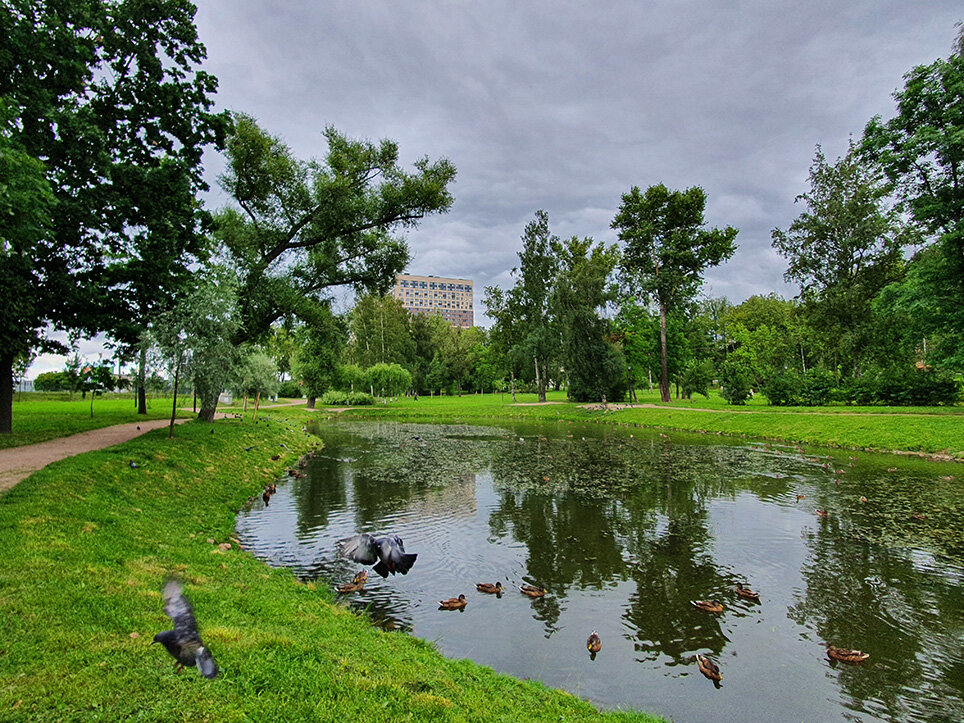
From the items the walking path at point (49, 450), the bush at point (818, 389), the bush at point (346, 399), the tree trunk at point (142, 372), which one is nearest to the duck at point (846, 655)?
the walking path at point (49, 450)

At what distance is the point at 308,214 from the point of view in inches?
997

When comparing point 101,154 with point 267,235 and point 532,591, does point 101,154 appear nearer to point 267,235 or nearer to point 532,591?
point 267,235

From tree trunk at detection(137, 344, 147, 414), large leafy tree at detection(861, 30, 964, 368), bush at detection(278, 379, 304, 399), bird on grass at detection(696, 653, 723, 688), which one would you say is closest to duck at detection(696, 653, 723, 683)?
bird on grass at detection(696, 653, 723, 688)

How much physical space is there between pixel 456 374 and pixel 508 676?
86.1 m

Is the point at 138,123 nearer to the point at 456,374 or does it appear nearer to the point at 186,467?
the point at 186,467

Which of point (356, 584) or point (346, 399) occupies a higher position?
point (346, 399)

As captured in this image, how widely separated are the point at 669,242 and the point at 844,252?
44.8 ft

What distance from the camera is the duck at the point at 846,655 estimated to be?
5984 mm

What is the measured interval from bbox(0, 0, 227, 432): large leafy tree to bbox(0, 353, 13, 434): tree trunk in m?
0.05

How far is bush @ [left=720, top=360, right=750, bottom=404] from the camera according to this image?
4212 cm

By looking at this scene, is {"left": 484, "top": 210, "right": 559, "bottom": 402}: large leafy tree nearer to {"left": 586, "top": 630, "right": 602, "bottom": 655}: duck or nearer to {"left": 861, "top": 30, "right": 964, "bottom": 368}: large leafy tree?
{"left": 861, "top": 30, "right": 964, "bottom": 368}: large leafy tree

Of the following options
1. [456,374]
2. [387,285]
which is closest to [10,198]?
[387,285]

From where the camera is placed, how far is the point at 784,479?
56.3ft

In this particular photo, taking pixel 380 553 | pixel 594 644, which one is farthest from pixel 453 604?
pixel 594 644
